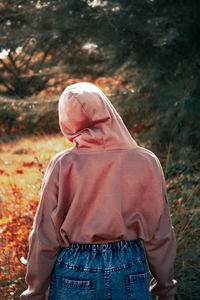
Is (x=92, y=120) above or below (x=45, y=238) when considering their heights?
above

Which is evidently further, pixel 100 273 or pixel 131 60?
pixel 131 60

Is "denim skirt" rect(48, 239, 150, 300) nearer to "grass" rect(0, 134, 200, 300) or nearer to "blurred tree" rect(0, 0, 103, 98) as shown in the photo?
"grass" rect(0, 134, 200, 300)

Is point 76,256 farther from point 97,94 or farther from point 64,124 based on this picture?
point 97,94

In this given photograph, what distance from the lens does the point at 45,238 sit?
1.70 meters

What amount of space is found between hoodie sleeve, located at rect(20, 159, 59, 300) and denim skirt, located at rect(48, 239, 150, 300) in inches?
1.8

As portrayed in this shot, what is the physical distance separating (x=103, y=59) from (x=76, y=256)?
10.8 feet

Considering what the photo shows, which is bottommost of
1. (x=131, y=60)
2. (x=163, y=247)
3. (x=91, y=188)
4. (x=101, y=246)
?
(x=131, y=60)

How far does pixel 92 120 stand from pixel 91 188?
280 mm

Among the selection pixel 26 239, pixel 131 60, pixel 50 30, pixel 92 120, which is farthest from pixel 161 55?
pixel 92 120

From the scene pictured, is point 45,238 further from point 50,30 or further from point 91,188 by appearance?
point 50,30

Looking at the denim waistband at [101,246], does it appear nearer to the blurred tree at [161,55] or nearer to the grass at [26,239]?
the grass at [26,239]

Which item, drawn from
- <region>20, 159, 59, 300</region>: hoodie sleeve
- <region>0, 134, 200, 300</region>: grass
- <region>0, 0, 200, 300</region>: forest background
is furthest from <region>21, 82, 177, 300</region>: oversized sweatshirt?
<region>0, 0, 200, 300</region>: forest background

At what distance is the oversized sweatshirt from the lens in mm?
1655

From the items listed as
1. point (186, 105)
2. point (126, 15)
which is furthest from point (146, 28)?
point (186, 105)
